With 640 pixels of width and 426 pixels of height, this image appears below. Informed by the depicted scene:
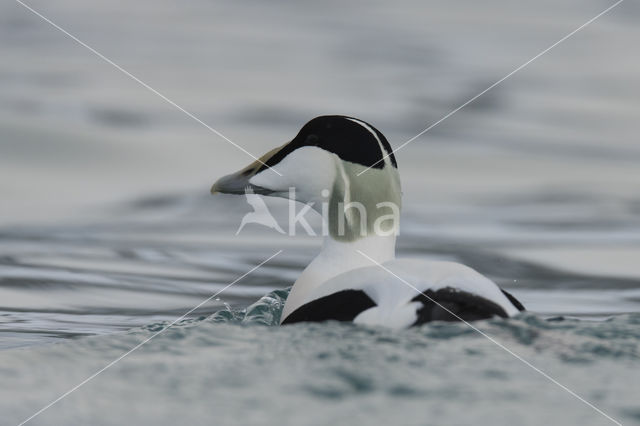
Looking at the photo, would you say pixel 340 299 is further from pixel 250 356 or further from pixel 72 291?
pixel 72 291

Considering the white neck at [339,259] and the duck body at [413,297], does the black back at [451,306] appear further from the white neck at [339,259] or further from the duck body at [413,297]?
the white neck at [339,259]

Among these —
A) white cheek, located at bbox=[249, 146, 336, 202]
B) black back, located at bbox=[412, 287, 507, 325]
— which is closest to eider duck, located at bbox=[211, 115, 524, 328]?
white cheek, located at bbox=[249, 146, 336, 202]

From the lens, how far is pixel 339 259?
560 centimetres

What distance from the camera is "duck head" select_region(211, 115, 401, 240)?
5.52m

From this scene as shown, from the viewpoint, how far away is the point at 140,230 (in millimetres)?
8695

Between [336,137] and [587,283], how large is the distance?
2.56 m

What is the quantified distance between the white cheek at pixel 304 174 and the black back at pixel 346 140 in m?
0.04

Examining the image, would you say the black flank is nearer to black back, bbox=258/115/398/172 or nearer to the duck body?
the duck body

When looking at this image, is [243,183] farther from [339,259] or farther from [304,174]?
[339,259]

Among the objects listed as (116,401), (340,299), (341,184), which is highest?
(341,184)

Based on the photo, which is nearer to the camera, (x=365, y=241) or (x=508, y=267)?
(x=365, y=241)

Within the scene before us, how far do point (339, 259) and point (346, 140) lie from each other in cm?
53

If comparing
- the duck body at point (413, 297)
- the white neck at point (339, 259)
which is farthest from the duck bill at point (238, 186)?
the duck body at point (413, 297)

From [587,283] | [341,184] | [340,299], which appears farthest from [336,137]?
[587,283]
